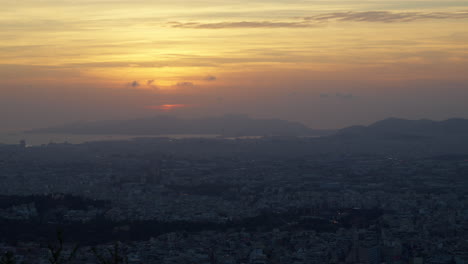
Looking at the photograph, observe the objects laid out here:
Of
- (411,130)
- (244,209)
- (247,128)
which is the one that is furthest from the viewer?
(247,128)

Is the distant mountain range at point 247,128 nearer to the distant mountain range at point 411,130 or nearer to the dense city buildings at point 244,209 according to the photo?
the distant mountain range at point 411,130

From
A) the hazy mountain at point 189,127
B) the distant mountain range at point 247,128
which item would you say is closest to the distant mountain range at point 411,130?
the distant mountain range at point 247,128

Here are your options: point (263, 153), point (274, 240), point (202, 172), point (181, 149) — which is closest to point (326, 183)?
point (202, 172)

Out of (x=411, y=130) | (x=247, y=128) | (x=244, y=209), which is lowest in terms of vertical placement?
(x=244, y=209)

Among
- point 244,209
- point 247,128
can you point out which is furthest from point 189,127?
point 244,209

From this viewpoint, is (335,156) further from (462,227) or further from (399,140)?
A: (462,227)

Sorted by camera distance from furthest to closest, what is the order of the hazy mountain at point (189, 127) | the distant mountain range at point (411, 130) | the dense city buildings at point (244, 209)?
1. the hazy mountain at point (189, 127)
2. the distant mountain range at point (411, 130)
3. the dense city buildings at point (244, 209)

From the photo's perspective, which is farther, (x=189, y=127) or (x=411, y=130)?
(x=189, y=127)

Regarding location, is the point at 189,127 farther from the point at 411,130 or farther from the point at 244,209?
the point at 244,209

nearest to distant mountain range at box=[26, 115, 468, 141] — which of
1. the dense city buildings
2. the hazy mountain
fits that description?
the hazy mountain
